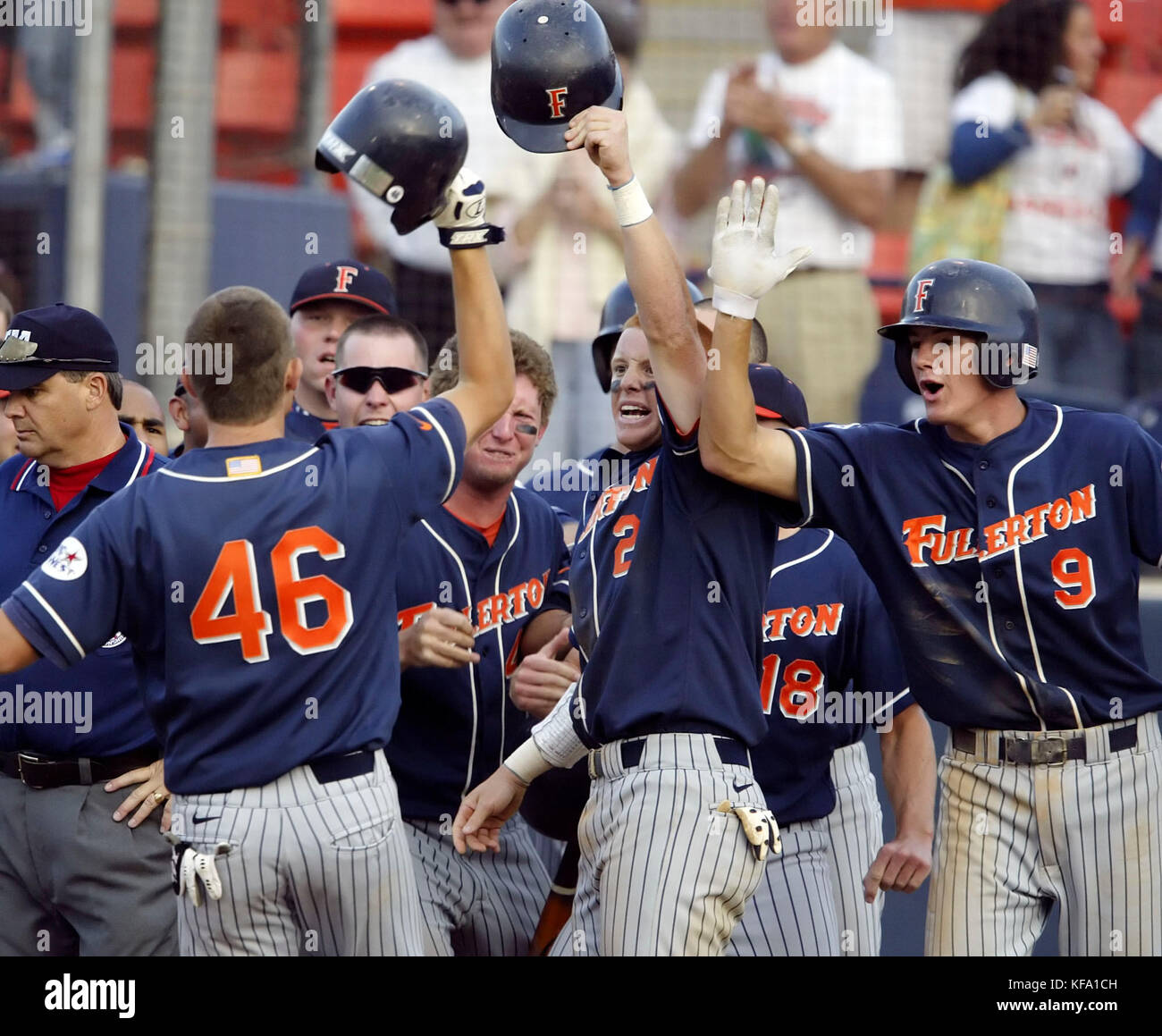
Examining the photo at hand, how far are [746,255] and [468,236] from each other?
56 cm

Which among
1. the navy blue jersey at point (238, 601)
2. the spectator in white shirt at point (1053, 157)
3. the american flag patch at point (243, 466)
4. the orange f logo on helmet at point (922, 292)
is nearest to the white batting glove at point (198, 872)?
the navy blue jersey at point (238, 601)

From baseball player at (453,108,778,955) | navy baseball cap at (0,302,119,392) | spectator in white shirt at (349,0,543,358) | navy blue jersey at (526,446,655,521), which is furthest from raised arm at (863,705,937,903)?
spectator in white shirt at (349,0,543,358)

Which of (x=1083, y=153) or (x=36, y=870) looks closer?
(x=36, y=870)

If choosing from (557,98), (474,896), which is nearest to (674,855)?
(474,896)

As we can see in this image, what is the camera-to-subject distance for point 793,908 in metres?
3.84

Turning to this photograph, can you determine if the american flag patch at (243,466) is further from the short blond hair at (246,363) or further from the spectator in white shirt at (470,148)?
the spectator in white shirt at (470,148)

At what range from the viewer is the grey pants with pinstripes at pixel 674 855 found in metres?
3.10

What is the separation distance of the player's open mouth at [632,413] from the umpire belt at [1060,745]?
1.04m

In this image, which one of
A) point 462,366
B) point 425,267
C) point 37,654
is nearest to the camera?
point 37,654

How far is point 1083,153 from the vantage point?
7.53m

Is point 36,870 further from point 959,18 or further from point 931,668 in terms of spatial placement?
point 959,18

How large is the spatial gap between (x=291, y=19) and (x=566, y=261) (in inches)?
112

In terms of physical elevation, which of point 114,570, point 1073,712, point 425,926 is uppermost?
point 114,570

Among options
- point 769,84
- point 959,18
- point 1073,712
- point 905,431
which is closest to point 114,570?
point 905,431
